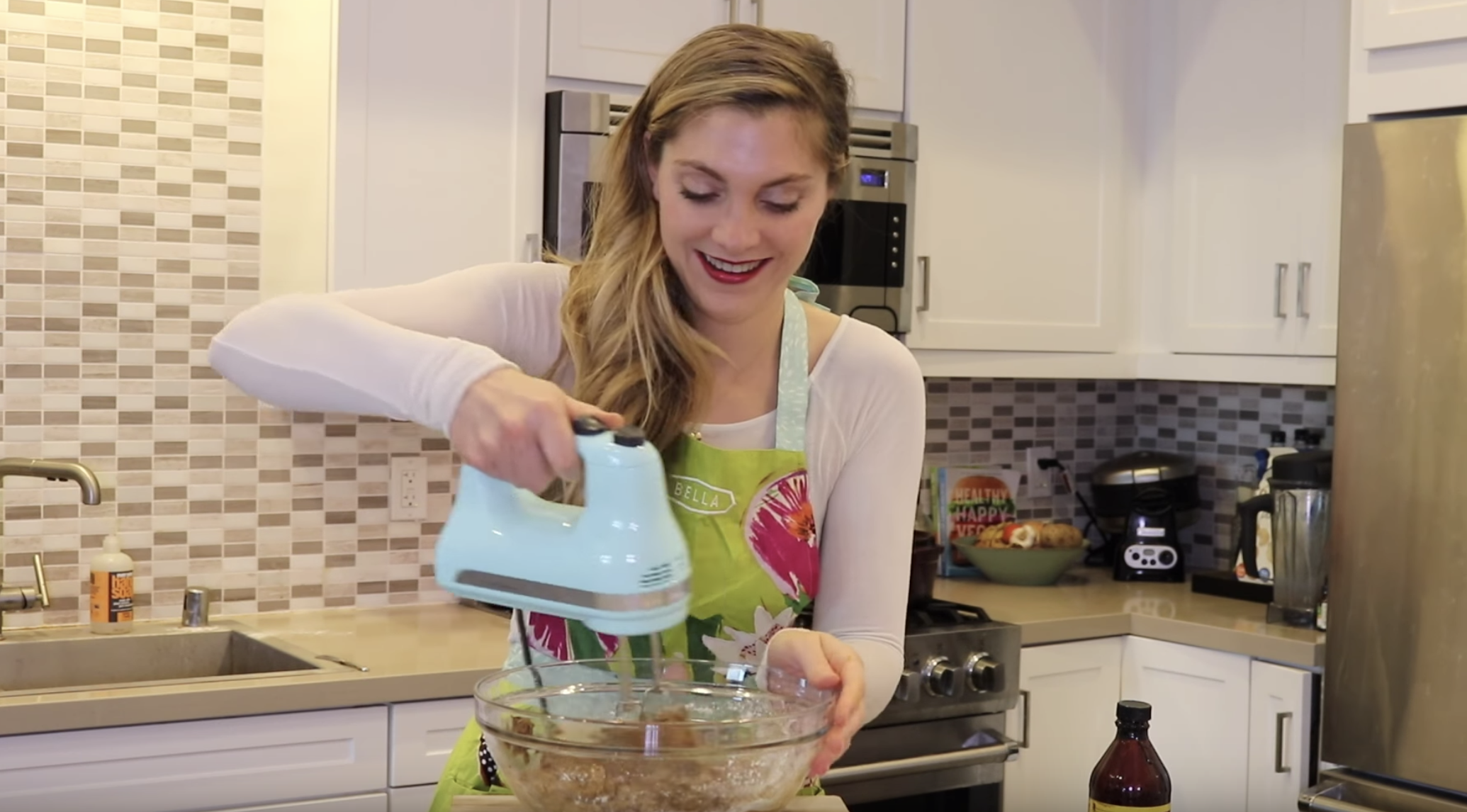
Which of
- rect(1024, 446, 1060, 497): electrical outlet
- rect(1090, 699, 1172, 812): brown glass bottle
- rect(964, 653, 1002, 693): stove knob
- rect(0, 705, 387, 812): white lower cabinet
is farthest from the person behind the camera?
rect(1024, 446, 1060, 497): electrical outlet

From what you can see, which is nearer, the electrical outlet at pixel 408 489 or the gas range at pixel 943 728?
the gas range at pixel 943 728

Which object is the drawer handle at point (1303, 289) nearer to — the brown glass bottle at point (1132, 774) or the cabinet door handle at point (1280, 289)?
the cabinet door handle at point (1280, 289)

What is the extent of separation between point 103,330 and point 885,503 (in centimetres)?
159

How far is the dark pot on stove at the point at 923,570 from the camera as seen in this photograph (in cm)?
290

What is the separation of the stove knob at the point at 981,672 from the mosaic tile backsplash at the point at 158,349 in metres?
0.97

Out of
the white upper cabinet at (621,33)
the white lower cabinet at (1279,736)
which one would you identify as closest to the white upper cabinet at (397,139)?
the white upper cabinet at (621,33)

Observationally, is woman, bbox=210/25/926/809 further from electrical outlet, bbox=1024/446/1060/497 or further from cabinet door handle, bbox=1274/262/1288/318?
electrical outlet, bbox=1024/446/1060/497

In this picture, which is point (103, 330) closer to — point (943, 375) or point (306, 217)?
point (306, 217)

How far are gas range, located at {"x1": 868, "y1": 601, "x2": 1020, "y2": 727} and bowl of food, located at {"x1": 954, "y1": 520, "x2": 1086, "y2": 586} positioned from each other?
44 centimetres

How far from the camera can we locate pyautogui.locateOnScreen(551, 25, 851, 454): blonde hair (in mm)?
1461

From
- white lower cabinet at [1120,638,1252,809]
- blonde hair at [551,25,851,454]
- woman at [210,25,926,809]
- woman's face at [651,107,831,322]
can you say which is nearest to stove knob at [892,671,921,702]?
white lower cabinet at [1120,638,1252,809]

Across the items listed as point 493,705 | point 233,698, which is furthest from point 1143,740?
point 233,698

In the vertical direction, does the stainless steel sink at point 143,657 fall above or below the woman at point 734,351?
below

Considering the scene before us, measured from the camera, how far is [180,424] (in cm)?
269
